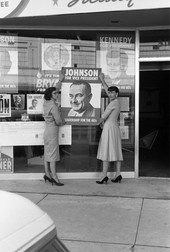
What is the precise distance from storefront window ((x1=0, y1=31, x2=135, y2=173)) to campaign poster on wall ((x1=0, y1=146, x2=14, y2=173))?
0.13 feet

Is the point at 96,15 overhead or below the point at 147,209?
overhead

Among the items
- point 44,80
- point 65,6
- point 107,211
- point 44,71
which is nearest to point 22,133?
point 44,80

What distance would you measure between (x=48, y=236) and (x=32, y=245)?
171 mm

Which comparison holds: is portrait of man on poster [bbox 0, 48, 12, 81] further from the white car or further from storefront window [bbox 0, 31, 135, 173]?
the white car

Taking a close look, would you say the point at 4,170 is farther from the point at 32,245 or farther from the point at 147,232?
the point at 32,245

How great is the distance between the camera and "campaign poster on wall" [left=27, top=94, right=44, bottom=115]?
7.30 m

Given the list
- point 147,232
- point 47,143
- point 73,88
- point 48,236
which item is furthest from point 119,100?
point 48,236

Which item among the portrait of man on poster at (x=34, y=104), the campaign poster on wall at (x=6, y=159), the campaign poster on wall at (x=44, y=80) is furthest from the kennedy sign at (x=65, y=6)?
the campaign poster on wall at (x=6, y=159)

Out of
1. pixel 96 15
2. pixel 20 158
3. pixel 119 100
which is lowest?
pixel 20 158

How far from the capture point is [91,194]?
639 cm

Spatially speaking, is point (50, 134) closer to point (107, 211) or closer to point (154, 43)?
point (107, 211)

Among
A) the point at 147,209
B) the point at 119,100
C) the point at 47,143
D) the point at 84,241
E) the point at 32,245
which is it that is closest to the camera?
the point at 32,245

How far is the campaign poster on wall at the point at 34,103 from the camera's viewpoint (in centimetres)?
730

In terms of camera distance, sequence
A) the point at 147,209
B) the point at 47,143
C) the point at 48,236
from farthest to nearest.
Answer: the point at 47,143, the point at 147,209, the point at 48,236
